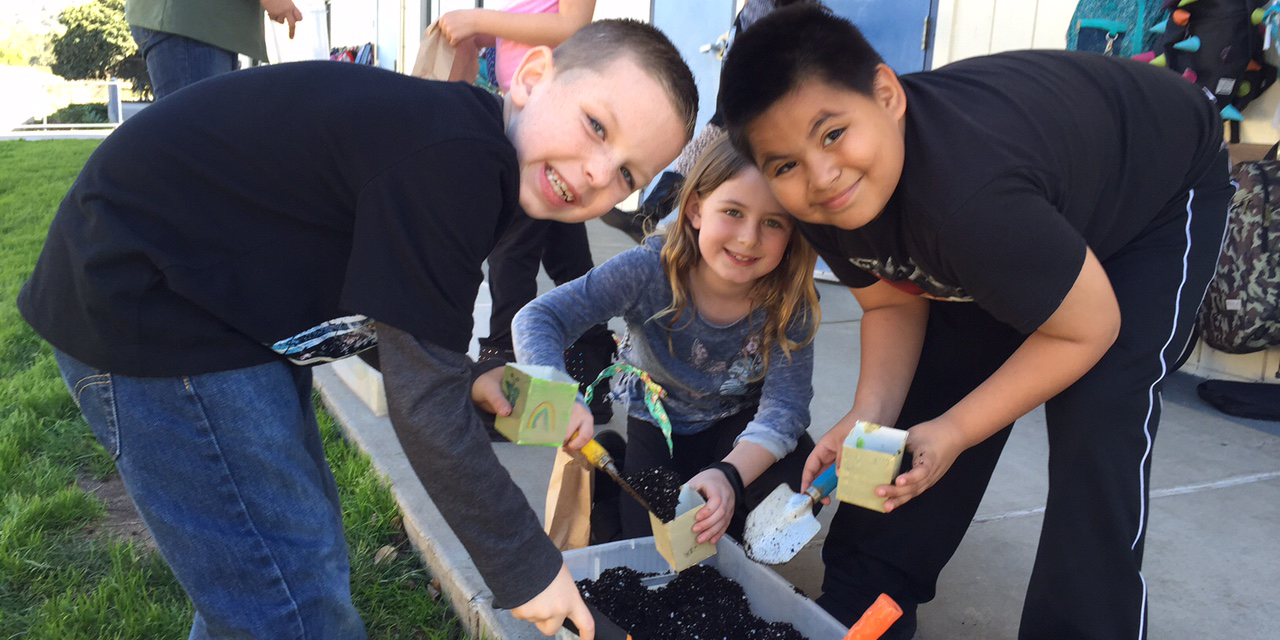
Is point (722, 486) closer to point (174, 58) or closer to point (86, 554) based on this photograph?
point (86, 554)

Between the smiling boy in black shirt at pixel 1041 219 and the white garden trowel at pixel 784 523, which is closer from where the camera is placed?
the smiling boy in black shirt at pixel 1041 219

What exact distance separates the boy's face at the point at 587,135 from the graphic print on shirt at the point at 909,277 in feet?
1.52

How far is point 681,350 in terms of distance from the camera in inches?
91.8

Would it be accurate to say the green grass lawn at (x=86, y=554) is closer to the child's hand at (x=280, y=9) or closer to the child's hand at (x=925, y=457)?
the child's hand at (x=925, y=457)

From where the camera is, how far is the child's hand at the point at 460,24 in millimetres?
2639

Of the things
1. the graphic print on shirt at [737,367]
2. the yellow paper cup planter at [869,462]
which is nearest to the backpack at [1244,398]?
the graphic print on shirt at [737,367]

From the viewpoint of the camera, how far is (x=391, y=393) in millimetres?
1255

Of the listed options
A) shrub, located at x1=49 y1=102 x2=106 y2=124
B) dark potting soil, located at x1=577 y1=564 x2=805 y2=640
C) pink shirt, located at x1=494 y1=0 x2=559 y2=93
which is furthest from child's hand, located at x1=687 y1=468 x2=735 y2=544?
shrub, located at x1=49 y1=102 x2=106 y2=124

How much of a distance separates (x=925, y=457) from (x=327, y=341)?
97 cm

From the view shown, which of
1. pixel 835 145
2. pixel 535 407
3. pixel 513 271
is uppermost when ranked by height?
pixel 835 145

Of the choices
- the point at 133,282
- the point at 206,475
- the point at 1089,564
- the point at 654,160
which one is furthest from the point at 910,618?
the point at 133,282

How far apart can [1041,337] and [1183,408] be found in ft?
7.09

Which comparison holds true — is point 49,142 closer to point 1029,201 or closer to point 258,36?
point 258,36

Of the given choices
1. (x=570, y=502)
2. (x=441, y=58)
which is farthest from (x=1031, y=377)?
(x=441, y=58)
